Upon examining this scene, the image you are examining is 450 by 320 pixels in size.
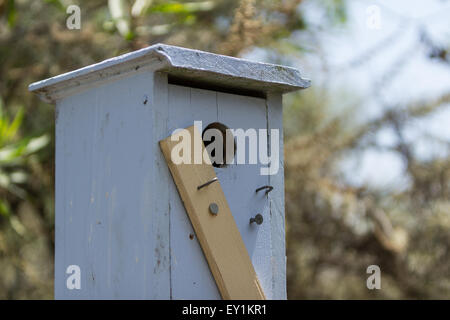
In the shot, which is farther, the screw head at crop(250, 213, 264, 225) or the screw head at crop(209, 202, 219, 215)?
the screw head at crop(250, 213, 264, 225)

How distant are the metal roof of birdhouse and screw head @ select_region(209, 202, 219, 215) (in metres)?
0.38

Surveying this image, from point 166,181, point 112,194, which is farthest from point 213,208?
point 112,194

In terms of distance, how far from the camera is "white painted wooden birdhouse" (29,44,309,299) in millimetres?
1946

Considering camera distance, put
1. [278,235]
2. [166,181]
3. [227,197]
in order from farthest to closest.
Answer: [278,235] → [227,197] → [166,181]

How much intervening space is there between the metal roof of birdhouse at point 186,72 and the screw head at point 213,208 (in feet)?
1.23

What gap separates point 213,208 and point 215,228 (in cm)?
6

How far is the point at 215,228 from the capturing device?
2.02m

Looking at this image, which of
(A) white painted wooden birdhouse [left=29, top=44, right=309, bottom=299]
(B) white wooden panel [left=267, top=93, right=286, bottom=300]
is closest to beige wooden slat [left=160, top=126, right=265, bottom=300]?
(A) white painted wooden birdhouse [left=29, top=44, right=309, bottom=299]

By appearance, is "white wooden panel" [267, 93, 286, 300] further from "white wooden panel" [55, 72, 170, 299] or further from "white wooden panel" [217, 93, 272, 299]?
"white wooden panel" [55, 72, 170, 299]

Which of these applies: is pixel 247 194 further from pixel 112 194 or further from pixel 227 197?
pixel 112 194

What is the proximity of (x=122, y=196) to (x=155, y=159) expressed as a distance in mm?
165

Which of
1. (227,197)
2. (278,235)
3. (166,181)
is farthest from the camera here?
(278,235)

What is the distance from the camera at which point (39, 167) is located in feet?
16.8
